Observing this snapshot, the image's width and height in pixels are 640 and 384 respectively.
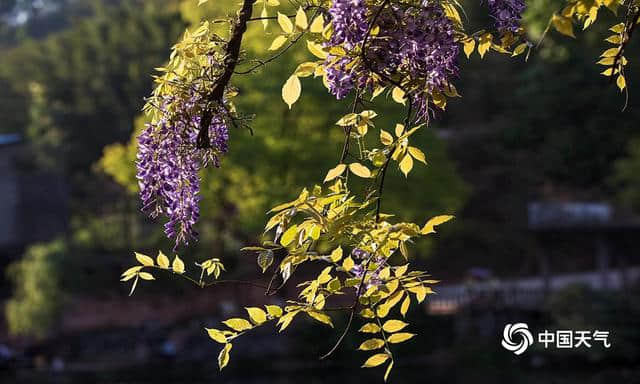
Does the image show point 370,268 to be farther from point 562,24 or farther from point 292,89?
point 562,24

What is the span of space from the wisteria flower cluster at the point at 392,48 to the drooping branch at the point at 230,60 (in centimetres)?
23

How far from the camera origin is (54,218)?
1040 inches

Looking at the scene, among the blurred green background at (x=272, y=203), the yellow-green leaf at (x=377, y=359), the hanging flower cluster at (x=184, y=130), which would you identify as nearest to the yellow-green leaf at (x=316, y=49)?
the hanging flower cluster at (x=184, y=130)

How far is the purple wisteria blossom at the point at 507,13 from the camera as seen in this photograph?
10.3ft

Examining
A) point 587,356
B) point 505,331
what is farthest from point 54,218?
point 587,356

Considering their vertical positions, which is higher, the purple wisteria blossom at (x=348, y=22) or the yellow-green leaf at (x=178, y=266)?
the purple wisteria blossom at (x=348, y=22)

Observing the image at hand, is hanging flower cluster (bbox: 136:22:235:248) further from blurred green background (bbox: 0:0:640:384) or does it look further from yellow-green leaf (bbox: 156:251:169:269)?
blurred green background (bbox: 0:0:640:384)

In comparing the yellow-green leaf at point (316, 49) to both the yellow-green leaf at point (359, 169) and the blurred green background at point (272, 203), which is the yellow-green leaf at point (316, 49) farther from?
the blurred green background at point (272, 203)

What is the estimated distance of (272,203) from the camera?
63.9 ft

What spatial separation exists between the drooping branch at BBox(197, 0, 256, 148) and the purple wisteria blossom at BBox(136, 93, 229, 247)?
0.03 metres

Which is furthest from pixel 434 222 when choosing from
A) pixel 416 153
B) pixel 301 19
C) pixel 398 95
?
pixel 301 19

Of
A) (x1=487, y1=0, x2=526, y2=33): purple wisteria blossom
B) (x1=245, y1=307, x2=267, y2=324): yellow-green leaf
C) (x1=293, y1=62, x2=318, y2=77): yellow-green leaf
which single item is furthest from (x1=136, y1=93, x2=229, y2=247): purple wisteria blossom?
(x1=487, y1=0, x2=526, y2=33): purple wisteria blossom

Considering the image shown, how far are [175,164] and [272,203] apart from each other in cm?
1649

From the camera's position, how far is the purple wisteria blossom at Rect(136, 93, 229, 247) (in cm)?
296
